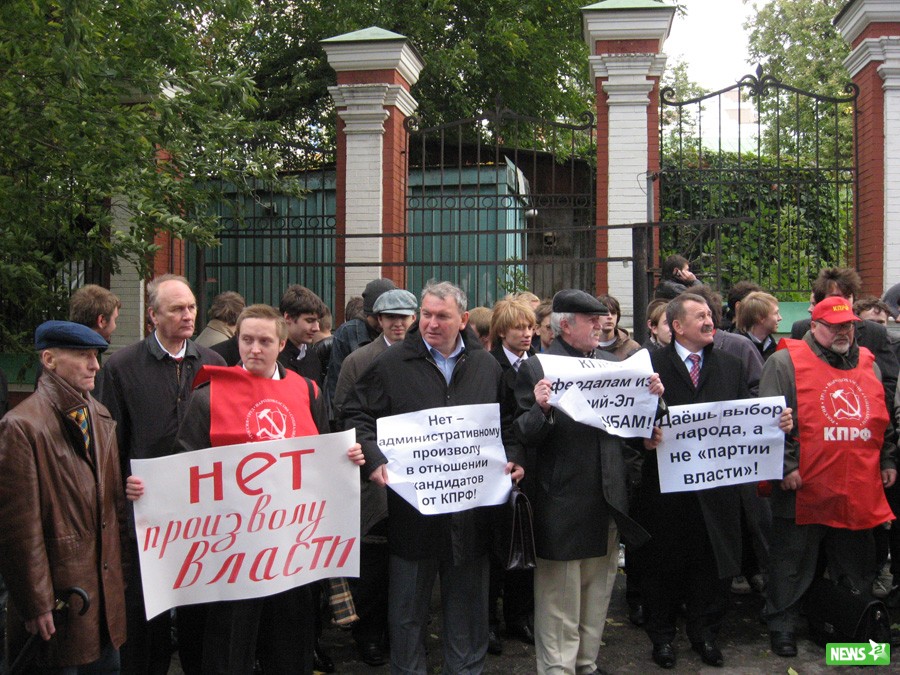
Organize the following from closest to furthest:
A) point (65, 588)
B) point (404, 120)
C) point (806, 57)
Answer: point (65, 588), point (404, 120), point (806, 57)

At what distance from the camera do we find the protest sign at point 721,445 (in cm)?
505

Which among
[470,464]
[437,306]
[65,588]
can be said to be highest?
[437,306]

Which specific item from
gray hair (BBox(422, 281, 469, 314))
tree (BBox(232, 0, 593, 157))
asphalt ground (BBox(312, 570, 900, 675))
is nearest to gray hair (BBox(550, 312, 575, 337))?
gray hair (BBox(422, 281, 469, 314))

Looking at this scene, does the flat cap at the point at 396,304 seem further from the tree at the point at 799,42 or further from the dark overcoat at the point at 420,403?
the tree at the point at 799,42

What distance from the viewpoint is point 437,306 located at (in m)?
4.52

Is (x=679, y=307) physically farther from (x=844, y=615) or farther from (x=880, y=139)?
(x=880, y=139)

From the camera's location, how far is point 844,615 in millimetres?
5230

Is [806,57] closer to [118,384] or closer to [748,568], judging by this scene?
[748,568]

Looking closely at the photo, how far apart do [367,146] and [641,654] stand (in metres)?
7.59

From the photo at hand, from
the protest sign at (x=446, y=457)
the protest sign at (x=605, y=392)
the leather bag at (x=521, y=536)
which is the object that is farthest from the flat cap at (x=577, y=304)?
the leather bag at (x=521, y=536)

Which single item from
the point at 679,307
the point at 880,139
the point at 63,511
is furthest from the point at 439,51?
the point at 63,511

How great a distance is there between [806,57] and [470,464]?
3099 cm

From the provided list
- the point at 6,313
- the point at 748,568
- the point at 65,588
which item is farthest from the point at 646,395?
the point at 6,313

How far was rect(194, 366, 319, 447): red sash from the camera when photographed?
162 inches
